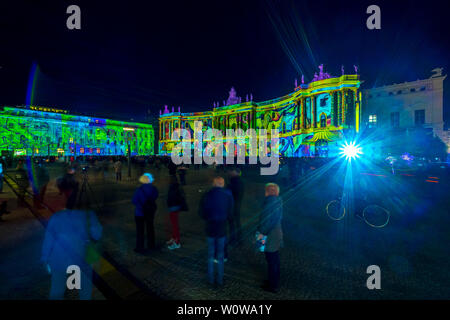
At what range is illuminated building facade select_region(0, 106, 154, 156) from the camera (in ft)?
219

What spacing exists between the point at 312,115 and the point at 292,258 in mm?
46569

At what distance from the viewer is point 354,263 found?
14.6ft

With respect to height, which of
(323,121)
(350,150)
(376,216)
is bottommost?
(376,216)

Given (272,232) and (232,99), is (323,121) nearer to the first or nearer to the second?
(232,99)

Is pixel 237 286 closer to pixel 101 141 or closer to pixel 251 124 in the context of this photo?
pixel 251 124

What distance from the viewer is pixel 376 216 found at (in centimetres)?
673

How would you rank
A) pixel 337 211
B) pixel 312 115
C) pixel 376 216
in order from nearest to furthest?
1. pixel 376 216
2. pixel 337 211
3. pixel 312 115

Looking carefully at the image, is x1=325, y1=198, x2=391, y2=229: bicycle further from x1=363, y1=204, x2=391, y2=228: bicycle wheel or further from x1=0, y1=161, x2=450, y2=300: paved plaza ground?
x1=0, y1=161, x2=450, y2=300: paved plaza ground

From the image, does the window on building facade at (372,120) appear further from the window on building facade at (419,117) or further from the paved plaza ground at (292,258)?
the paved plaza ground at (292,258)

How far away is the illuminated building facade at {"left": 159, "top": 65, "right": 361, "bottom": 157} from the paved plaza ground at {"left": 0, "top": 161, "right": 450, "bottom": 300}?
38194mm

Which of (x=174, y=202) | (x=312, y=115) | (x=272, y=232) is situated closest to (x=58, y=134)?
(x=312, y=115)

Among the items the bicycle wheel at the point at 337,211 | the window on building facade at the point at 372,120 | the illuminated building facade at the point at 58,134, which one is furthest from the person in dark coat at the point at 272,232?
the illuminated building facade at the point at 58,134

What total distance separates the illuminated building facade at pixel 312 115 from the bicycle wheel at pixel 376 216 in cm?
3743
